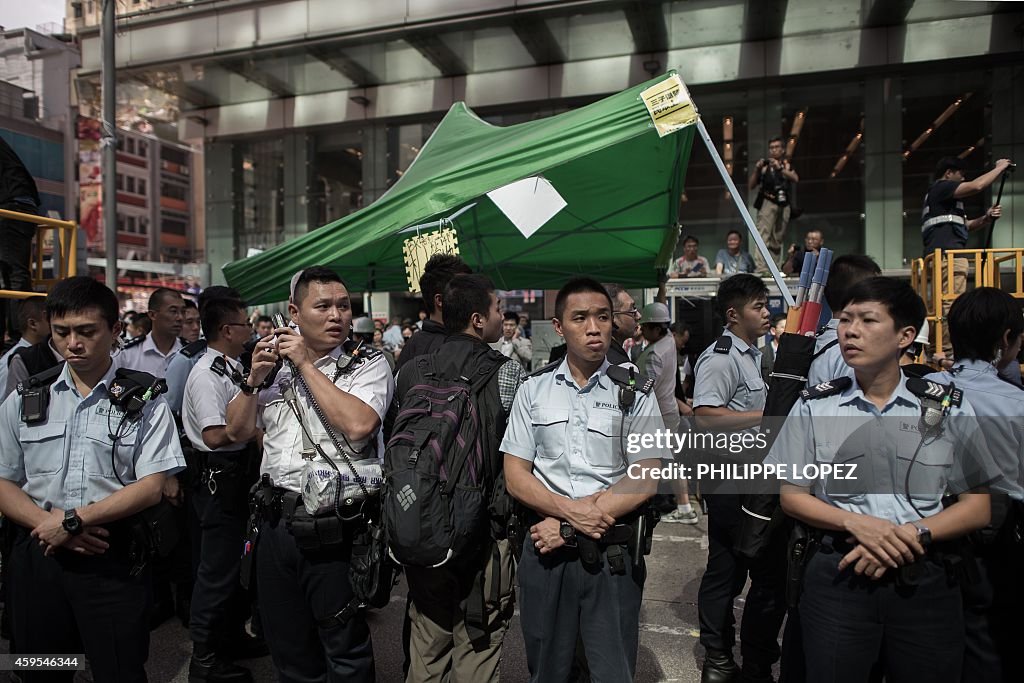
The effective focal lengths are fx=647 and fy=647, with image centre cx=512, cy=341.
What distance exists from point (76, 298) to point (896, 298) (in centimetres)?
316

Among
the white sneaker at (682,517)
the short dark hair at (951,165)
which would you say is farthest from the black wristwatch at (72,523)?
the short dark hair at (951,165)

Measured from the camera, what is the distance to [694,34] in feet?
48.6

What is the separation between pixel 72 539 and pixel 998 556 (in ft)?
12.1

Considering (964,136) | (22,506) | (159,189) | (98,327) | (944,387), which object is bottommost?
(22,506)

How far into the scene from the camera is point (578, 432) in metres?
2.63

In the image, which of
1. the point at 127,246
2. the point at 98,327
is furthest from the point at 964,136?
the point at 127,246

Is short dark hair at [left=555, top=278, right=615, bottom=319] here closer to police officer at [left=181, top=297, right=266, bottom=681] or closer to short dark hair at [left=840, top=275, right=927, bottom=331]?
short dark hair at [left=840, top=275, right=927, bottom=331]

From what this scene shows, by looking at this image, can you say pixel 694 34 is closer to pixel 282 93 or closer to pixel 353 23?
pixel 353 23

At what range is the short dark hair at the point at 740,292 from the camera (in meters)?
3.90

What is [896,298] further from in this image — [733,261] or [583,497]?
[733,261]

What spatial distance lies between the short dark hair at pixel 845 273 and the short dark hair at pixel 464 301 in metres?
1.82

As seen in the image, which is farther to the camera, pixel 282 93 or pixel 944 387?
pixel 282 93

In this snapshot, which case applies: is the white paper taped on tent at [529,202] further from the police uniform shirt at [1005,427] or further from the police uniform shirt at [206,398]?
the police uniform shirt at [1005,427]

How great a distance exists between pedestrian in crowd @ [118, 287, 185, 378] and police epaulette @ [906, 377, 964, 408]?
16.5 ft
